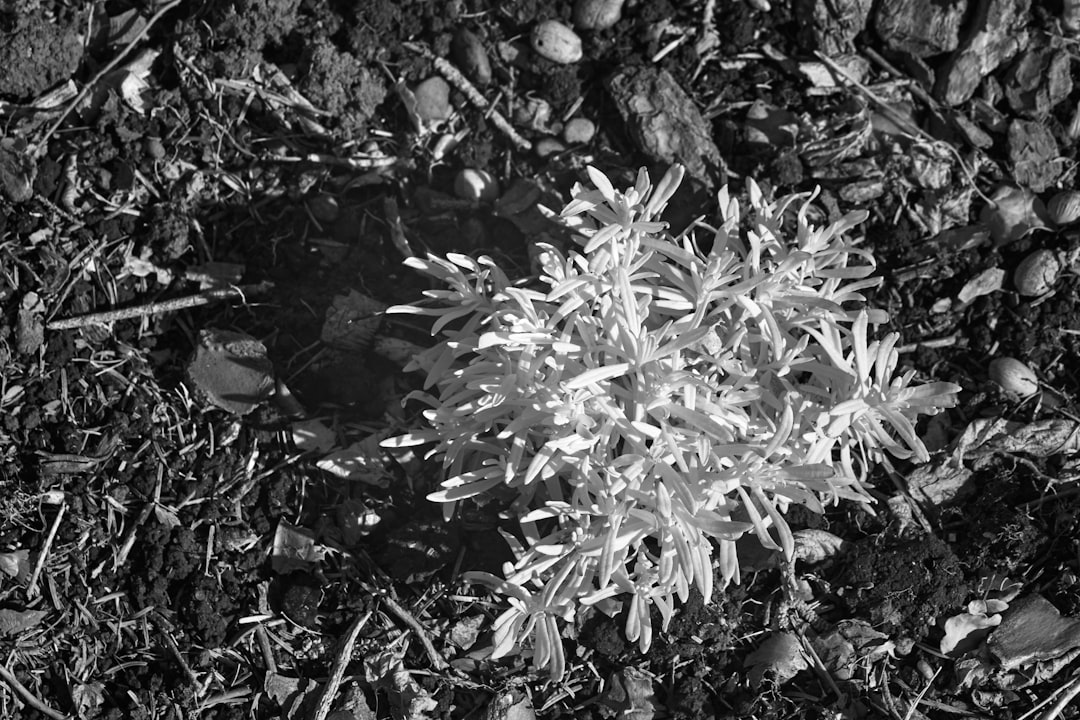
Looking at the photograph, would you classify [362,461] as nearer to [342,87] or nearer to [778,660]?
[342,87]

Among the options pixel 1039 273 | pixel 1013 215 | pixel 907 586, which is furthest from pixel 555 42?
pixel 907 586

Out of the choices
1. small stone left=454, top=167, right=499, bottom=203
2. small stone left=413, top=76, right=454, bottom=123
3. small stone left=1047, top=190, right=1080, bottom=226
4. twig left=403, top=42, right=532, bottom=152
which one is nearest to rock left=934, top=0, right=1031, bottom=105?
small stone left=1047, top=190, right=1080, bottom=226

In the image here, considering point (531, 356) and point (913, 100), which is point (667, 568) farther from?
point (913, 100)

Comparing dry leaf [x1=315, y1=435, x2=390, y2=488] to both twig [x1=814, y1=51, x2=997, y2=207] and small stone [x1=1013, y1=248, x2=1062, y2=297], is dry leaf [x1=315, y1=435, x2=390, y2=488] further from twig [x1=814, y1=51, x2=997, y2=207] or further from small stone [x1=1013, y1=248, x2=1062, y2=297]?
small stone [x1=1013, y1=248, x2=1062, y2=297]

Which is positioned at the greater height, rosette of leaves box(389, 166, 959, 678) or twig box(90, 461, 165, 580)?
rosette of leaves box(389, 166, 959, 678)

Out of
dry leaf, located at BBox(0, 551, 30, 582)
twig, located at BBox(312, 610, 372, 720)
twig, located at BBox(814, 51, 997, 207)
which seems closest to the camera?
twig, located at BBox(312, 610, 372, 720)

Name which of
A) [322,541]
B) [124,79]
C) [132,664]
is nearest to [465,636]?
[322,541]
